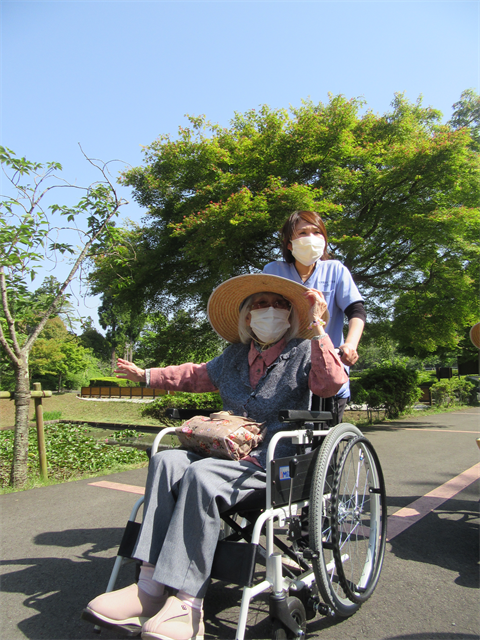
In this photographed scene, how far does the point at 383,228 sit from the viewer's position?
11578 millimetres

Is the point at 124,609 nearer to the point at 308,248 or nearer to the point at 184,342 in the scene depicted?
the point at 308,248

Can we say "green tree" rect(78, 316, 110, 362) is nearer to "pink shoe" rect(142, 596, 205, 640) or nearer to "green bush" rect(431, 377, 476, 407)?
"green bush" rect(431, 377, 476, 407)

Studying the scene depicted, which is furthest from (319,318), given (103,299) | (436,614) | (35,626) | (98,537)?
(103,299)

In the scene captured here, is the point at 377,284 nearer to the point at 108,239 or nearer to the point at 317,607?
the point at 108,239

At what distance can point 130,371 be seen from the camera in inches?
97.4

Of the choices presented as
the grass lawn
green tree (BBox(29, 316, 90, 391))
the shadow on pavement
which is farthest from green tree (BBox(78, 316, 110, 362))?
the shadow on pavement

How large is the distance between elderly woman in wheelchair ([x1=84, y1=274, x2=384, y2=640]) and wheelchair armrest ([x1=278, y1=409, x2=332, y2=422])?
1 centimetres

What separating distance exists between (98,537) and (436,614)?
224 cm

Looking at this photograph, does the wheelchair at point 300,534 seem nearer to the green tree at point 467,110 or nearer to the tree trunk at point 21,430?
the tree trunk at point 21,430

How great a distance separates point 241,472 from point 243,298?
102 cm

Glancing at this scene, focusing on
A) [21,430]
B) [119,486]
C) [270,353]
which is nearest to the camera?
[270,353]

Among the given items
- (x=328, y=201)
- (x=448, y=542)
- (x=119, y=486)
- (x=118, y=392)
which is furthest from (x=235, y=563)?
(x=118, y=392)

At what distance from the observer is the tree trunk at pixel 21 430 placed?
16.3 feet

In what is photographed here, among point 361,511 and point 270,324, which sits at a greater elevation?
point 270,324
